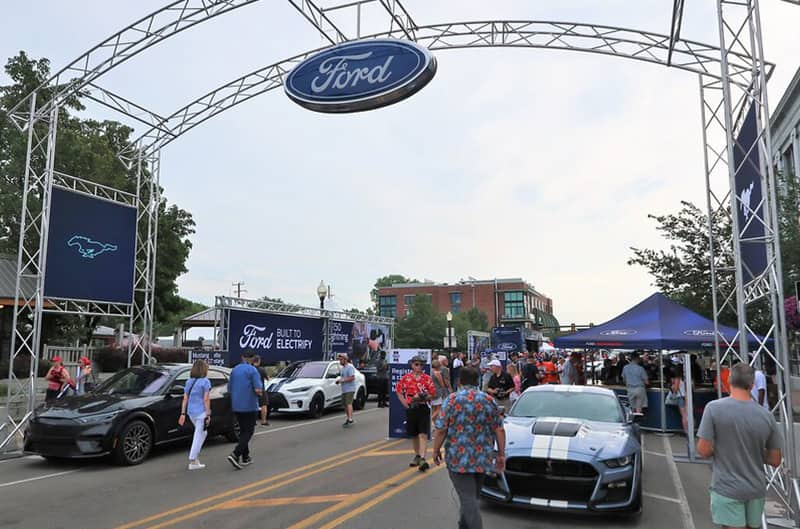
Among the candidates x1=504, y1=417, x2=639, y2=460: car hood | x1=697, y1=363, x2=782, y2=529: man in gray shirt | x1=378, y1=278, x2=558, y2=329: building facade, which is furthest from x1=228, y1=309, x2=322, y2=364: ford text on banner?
x1=378, y1=278, x2=558, y2=329: building facade

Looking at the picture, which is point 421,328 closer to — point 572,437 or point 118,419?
point 118,419

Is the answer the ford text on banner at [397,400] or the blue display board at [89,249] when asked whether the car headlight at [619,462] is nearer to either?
the ford text on banner at [397,400]

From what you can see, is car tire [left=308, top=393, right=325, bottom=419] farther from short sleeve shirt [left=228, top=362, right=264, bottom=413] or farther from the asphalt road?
short sleeve shirt [left=228, top=362, right=264, bottom=413]

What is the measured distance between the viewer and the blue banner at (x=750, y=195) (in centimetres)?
782

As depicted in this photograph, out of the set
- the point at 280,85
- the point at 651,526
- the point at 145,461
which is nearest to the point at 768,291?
the point at 651,526

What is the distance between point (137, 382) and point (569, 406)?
7.27 m

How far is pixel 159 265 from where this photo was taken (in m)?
29.1

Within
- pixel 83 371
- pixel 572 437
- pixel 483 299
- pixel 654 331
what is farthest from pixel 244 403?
pixel 483 299

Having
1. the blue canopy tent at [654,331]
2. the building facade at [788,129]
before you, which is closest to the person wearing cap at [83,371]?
the blue canopy tent at [654,331]

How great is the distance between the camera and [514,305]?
325ft

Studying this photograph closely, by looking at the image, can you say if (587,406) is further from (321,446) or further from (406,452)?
(321,446)

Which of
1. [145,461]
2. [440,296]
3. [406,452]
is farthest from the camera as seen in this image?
[440,296]

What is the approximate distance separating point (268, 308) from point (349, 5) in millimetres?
13437

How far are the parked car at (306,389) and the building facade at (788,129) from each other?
81.7 ft
